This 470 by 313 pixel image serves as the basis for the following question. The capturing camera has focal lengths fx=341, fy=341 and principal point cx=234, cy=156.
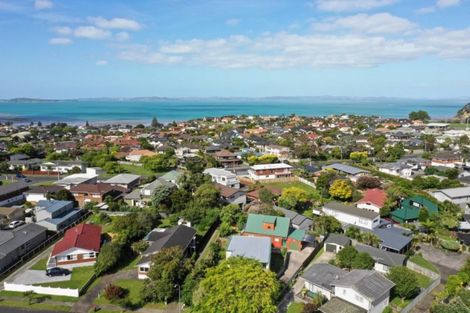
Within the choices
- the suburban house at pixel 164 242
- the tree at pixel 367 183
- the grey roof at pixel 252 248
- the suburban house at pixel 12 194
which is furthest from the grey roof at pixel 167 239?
the tree at pixel 367 183

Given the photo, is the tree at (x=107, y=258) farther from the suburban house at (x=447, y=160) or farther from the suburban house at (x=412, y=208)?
the suburban house at (x=447, y=160)

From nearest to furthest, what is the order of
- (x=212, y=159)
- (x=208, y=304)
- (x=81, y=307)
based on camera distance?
(x=208, y=304), (x=81, y=307), (x=212, y=159)

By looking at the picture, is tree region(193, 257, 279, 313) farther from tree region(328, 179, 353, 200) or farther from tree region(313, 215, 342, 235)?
tree region(328, 179, 353, 200)

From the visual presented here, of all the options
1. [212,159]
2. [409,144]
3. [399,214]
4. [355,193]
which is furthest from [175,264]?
[409,144]

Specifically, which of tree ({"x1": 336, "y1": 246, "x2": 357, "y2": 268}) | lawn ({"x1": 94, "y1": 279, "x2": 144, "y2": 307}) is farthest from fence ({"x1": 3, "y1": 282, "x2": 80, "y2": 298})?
tree ({"x1": 336, "y1": 246, "x2": 357, "y2": 268})

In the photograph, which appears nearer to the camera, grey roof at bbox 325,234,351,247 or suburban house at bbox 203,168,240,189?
grey roof at bbox 325,234,351,247

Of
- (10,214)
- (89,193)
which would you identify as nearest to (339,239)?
(89,193)

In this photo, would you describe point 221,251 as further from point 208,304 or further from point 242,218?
point 208,304
